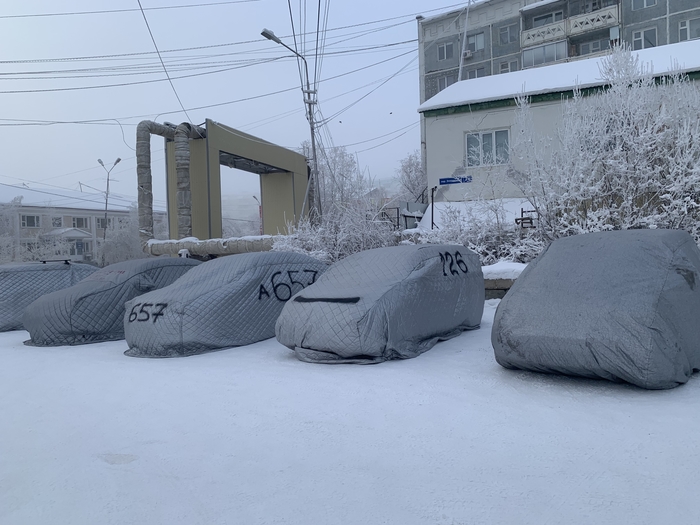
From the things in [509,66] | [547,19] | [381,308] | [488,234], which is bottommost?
[381,308]

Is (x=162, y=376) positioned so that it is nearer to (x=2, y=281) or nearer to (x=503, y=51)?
(x=2, y=281)

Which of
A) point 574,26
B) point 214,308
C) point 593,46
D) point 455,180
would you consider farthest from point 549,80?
point 593,46

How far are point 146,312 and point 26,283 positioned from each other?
5.33 metres

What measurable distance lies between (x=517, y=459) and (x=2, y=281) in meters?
10.4

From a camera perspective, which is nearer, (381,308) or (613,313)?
(613,313)

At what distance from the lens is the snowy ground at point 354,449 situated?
265 cm

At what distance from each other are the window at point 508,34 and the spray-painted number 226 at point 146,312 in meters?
40.0

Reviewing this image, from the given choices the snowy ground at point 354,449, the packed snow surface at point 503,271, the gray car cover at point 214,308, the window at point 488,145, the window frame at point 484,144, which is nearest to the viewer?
the snowy ground at point 354,449

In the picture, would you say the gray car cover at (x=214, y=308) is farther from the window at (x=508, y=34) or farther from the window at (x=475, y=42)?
the window at (x=475, y=42)

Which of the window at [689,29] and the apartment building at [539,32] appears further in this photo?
the apartment building at [539,32]

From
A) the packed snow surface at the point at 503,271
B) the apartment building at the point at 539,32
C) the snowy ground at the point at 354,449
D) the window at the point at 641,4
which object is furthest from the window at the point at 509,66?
the snowy ground at the point at 354,449

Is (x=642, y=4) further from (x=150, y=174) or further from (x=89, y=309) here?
(x=89, y=309)

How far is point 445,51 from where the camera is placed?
141ft

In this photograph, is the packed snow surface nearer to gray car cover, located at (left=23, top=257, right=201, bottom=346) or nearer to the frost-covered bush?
the frost-covered bush
